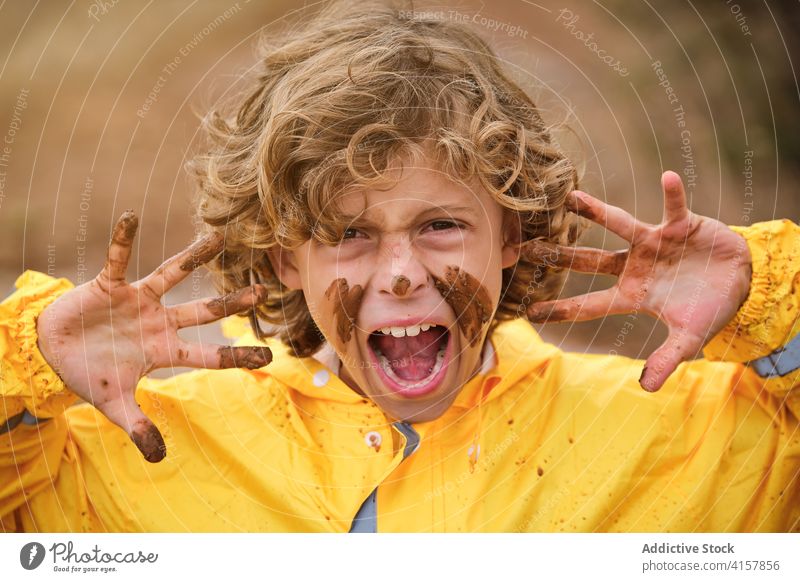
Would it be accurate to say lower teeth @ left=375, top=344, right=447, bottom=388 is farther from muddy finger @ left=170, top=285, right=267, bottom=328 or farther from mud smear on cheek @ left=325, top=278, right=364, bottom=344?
muddy finger @ left=170, top=285, right=267, bottom=328

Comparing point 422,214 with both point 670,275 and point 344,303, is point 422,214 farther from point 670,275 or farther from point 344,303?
point 670,275

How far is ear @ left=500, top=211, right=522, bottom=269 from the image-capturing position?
122 centimetres

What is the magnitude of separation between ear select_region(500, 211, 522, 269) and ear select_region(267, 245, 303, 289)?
0.25 meters

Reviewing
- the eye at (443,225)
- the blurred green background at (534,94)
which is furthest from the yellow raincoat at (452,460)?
the blurred green background at (534,94)

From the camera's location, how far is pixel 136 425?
114 cm

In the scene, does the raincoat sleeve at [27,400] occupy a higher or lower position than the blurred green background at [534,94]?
lower

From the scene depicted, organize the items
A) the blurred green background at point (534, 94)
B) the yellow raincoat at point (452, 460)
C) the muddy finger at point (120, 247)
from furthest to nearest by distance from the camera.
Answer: the blurred green background at point (534, 94), the yellow raincoat at point (452, 460), the muddy finger at point (120, 247)

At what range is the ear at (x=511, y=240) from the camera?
1224mm

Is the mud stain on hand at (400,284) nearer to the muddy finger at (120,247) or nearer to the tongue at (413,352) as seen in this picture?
the tongue at (413,352)

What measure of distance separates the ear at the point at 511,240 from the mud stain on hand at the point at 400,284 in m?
0.15
